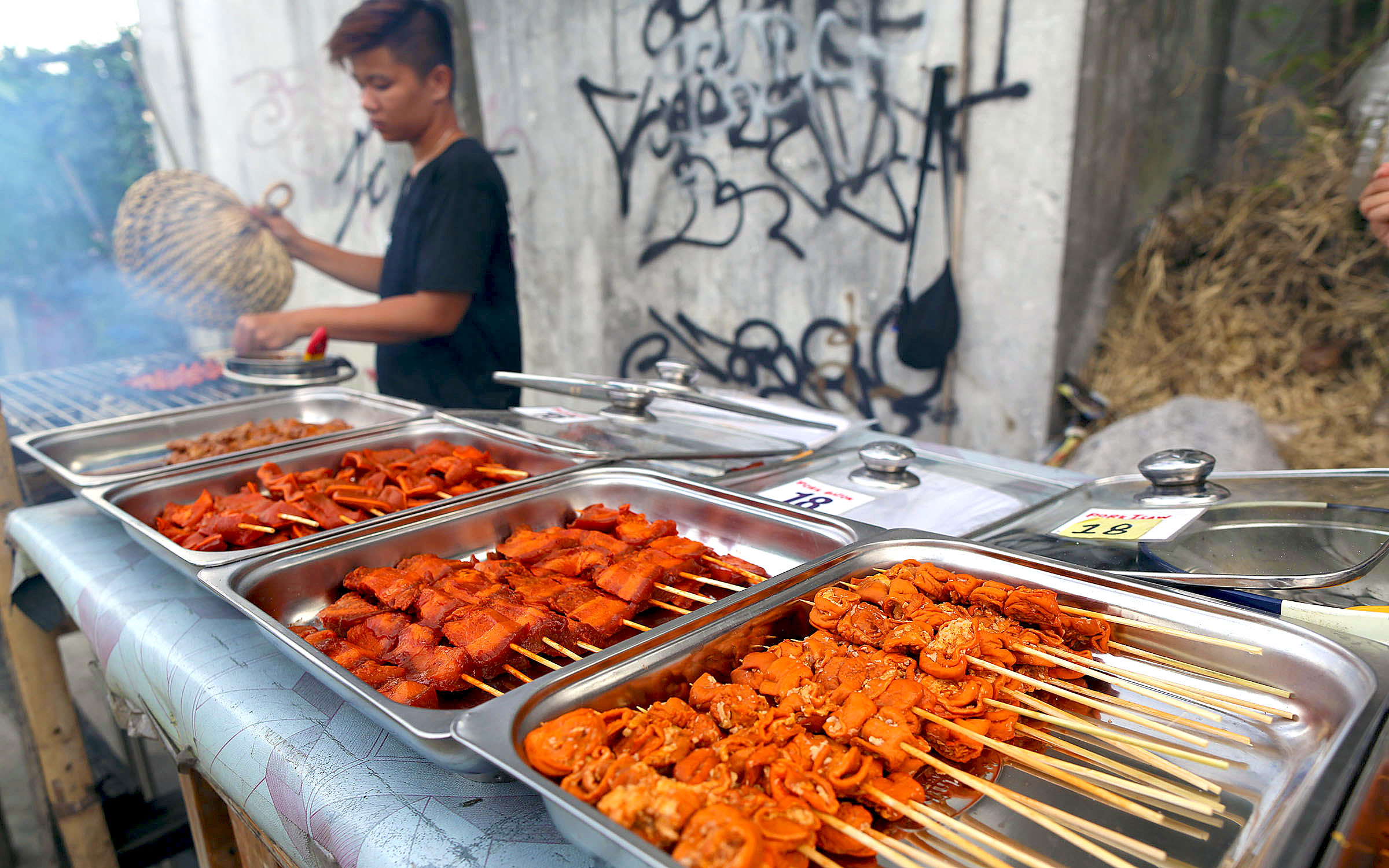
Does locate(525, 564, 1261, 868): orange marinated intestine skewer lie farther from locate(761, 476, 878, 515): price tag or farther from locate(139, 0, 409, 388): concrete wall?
locate(139, 0, 409, 388): concrete wall

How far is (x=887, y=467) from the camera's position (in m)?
1.89

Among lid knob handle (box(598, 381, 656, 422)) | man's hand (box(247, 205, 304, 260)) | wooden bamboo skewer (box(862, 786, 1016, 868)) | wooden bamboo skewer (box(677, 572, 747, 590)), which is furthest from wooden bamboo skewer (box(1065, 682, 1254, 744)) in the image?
man's hand (box(247, 205, 304, 260))

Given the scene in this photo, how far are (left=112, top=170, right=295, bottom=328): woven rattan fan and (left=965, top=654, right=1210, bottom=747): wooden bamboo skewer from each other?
13.0ft

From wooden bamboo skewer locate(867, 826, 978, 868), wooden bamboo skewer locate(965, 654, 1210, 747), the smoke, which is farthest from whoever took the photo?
the smoke

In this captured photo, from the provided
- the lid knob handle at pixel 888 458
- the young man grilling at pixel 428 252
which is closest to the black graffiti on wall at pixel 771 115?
the young man grilling at pixel 428 252

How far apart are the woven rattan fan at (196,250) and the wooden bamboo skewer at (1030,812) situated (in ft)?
13.1

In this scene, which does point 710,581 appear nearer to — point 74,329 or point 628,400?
point 628,400

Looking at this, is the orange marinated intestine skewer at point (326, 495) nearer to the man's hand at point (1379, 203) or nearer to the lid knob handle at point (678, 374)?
the lid knob handle at point (678, 374)

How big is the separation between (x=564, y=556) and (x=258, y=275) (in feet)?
10.5

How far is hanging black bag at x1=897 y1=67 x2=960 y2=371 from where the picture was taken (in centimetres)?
412

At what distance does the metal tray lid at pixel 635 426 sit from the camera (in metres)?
2.12

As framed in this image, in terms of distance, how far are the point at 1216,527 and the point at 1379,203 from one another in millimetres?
1203

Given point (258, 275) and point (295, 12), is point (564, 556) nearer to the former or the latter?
point (258, 275)

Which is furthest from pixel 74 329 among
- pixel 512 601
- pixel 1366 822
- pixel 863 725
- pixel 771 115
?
pixel 1366 822
